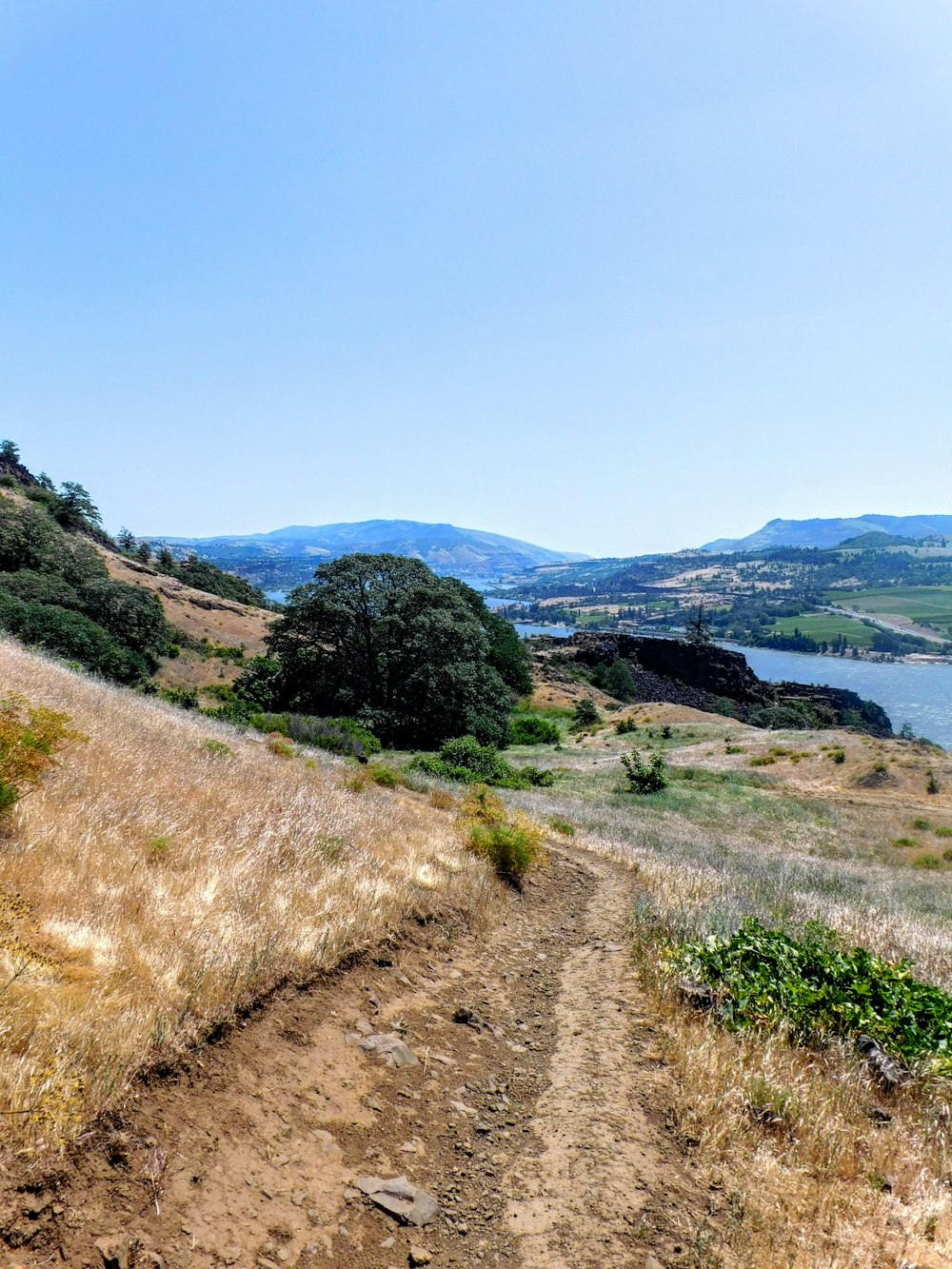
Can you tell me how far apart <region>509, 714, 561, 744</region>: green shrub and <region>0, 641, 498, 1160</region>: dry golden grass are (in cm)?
3180

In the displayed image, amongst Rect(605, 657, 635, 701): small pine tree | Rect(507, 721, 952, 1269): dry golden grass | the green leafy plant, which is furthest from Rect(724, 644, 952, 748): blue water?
the green leafy plant

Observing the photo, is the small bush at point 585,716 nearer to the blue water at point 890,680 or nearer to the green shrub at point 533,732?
the green shrub at point 533,732

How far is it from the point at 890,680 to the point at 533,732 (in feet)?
359

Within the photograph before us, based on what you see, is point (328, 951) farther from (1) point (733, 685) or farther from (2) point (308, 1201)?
(1) point (733, 685)

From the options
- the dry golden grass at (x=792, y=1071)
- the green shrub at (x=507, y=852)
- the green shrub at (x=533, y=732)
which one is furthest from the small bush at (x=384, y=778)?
the green shrub at (x=533, y=732)

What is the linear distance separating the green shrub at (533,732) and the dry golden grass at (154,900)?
31.8 meters

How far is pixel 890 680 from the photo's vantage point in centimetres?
11962

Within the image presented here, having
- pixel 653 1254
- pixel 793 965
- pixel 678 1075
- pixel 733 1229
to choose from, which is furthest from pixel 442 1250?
pixel 793 965

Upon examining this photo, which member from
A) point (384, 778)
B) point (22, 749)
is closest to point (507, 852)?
point (384, 778)

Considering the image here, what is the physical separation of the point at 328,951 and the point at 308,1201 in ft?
6.89

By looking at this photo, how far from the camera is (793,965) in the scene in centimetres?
568

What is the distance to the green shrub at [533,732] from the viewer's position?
41094 mm

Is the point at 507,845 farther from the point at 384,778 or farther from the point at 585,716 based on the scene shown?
the point at 585,716

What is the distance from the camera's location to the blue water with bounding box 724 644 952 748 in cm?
8831
